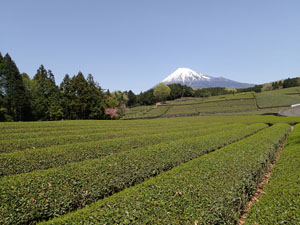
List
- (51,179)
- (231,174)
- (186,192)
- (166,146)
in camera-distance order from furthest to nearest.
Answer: (166,146) < (231,174) < (51,179) < (186,192)

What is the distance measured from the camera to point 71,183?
6.78 m

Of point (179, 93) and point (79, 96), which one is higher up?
point (179, 93)

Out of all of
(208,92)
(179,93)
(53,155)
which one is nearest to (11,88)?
(53,155)

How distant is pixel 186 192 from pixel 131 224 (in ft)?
7.04

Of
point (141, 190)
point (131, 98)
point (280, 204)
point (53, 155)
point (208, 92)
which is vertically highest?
point (131, 98)

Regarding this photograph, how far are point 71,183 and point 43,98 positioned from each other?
51.7m

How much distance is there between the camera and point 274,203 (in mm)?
5625

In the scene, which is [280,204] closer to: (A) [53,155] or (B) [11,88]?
(A) [53,155]

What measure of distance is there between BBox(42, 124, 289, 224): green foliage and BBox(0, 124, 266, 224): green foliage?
3.63 ft

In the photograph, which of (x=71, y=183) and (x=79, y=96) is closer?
(x=71, y=183)

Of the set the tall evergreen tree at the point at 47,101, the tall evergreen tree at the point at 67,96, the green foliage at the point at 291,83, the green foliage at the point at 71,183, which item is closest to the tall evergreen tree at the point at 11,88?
the tall evergreen tree at the point at 47,101

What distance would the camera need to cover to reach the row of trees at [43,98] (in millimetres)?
41938

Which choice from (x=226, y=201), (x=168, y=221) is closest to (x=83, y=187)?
(x=168, y=221)

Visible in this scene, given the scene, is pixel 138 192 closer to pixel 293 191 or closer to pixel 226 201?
Answer: pixel 226 201
